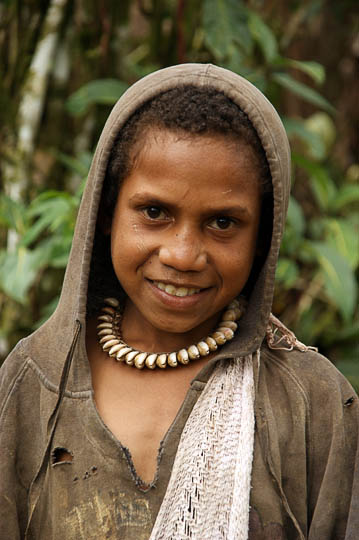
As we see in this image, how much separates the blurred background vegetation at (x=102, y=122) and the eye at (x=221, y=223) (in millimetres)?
1509

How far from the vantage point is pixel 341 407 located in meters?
1.71

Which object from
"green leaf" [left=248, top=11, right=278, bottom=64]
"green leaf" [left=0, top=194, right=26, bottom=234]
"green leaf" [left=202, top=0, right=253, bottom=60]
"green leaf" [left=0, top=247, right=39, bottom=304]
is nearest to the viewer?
"green leaf" [left=0, top=247, right=39, bottom=304]

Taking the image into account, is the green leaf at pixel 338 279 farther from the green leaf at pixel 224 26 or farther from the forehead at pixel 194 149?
the forehead at pixel 194 149

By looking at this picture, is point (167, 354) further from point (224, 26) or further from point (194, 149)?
point (224, 26)

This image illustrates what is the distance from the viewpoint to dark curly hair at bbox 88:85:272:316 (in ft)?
5.14

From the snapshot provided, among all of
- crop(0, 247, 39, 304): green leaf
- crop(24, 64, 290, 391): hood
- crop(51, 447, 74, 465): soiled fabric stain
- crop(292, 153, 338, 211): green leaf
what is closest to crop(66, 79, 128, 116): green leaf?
crop(0, 247, 39, 304): green leaf

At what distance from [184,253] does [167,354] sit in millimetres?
308

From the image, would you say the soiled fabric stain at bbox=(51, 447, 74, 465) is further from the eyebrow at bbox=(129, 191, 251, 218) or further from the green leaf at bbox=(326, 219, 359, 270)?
the green leaf at bbox=(326, 219, 359, 270)

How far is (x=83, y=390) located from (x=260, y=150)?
2.19 feet

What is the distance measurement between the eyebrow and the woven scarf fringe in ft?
1.26

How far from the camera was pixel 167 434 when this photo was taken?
1708 mm

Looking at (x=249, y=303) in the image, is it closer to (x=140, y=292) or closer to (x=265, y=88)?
(x=140, y=292)

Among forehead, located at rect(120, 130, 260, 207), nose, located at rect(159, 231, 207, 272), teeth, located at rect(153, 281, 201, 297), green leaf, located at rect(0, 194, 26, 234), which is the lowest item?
teeth, located at rect(153, 281, 201, 297)

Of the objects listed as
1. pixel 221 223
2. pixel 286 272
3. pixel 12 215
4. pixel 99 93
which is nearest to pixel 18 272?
pixel 12 215
